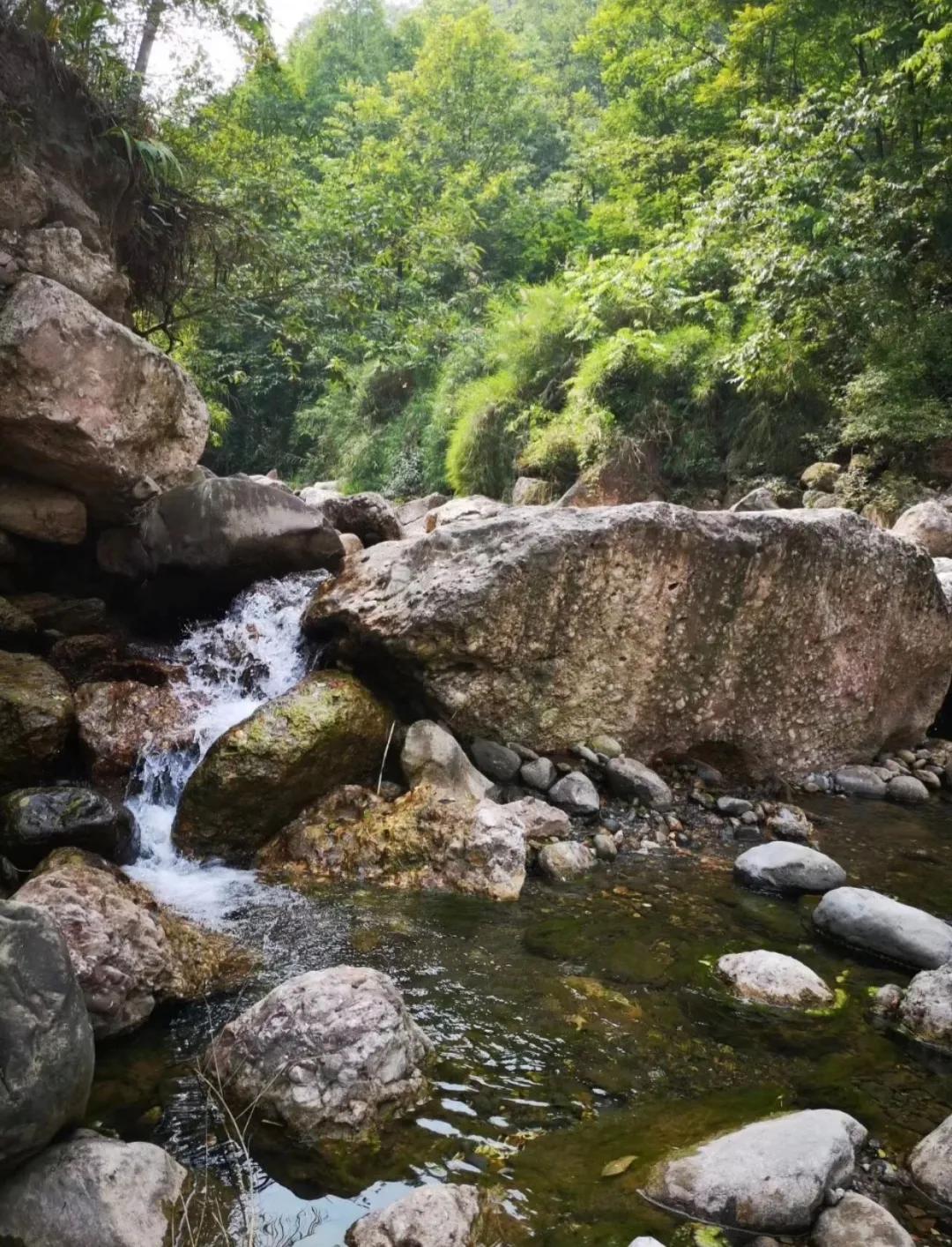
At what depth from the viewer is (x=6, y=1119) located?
2.30 meters

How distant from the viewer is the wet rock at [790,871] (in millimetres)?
5316

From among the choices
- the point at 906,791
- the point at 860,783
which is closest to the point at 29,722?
the point at 860,783

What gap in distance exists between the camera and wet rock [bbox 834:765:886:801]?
7.68m

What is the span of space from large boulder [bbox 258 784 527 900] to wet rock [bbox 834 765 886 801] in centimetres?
357

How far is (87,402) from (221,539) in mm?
1633

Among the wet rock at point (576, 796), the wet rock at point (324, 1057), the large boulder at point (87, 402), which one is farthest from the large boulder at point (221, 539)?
the wet rock at point (324, 1057)

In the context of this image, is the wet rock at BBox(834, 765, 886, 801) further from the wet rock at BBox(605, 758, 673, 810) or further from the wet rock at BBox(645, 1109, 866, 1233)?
the wet rock at BBox(645, 1109, 866, 1233)

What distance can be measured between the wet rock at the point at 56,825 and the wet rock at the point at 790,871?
389 cm

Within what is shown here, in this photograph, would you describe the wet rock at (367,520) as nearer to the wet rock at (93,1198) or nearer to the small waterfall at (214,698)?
the small waterfall at (214,698)

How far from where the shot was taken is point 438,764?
238 inches

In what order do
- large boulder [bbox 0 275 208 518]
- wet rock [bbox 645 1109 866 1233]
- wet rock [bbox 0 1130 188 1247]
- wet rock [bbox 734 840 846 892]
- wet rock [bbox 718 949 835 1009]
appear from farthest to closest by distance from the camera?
large boulder [bbox 0 275 208 518], wet rock [bbox 734 840 846 892], wet rock [bbox 718 949 835 1009], wet rock [bbox 645 1109 866 1233], wet rock [bbox 0 1130 188 1247]

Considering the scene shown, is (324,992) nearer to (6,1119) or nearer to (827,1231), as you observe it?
(6,1119)

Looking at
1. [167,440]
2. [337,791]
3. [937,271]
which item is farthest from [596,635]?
[937,271]

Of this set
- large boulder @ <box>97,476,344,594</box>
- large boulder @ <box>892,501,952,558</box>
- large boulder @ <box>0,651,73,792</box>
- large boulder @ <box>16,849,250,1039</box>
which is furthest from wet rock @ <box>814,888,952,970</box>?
large boulder @ <box>892,501,952,558</box>
